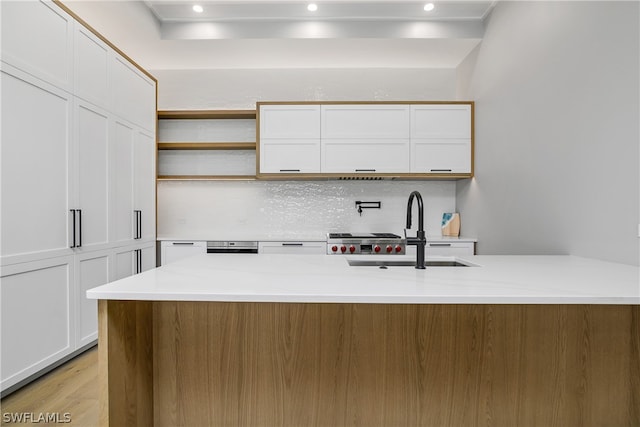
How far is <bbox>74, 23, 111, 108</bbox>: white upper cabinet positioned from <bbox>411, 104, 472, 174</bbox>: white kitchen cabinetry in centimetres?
297

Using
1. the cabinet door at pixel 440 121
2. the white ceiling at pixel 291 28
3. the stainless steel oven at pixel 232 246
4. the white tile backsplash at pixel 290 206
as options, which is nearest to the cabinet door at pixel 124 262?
the stainless steel oven at pixel 232 246

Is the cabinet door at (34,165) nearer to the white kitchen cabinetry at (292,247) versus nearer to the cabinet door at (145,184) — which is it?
the cabinet door at (145,184)

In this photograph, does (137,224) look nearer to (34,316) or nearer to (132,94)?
(132,94)

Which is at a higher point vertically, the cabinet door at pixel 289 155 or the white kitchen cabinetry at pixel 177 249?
the cabinet door at pixel 289 155

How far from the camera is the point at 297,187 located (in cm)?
439

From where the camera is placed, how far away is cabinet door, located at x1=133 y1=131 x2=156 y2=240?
11.5ft

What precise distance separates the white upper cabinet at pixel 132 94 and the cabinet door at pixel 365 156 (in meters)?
1.87

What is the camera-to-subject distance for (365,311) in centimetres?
151

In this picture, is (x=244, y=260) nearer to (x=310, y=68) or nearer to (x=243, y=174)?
(x=243, y=174)

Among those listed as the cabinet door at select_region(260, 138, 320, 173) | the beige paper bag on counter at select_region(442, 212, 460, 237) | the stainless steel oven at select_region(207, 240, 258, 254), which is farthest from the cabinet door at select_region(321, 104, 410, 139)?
the stainless steel oven at select_region(207, 240, 258, 254)

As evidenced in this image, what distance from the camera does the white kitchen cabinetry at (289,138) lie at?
13.0ft

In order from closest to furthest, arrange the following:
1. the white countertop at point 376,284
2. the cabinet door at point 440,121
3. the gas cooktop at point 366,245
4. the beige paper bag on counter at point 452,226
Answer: the white countertop at point 376,284, the gas cooktop at point 366,245, the cabinet door at point 440,121, the beige paper bag on counter at point 452,226

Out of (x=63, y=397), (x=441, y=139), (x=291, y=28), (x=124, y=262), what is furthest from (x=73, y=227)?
(x=441, y=139)

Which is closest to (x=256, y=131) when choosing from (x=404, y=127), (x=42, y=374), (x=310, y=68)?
(x=310, y=68)
